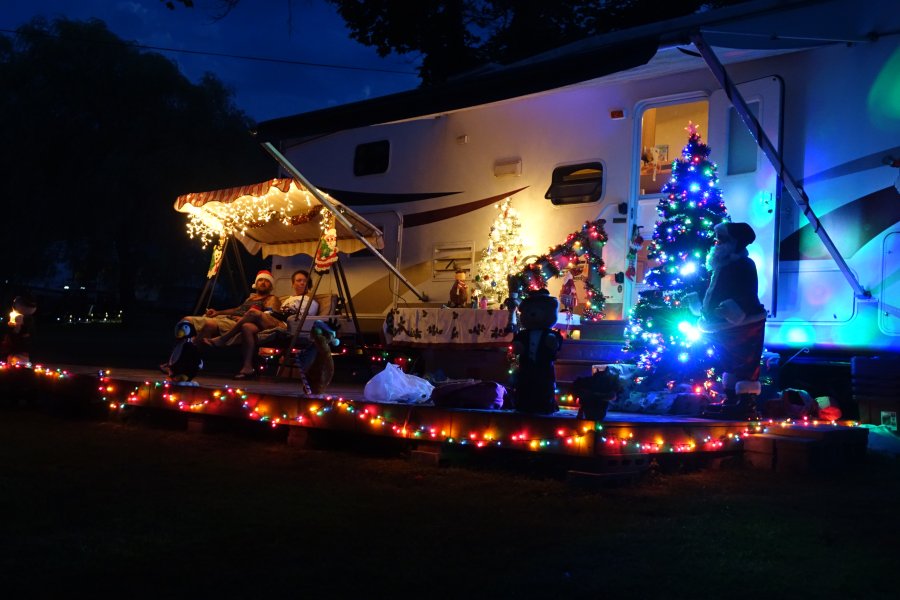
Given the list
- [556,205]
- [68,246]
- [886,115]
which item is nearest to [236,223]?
[556,205]

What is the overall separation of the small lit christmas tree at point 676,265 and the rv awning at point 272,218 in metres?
3.47

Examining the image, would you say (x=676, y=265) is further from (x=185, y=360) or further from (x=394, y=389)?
(x=185, y=360)

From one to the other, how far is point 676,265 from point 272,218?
514cm

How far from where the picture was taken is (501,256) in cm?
970

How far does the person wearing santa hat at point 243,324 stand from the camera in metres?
9.28

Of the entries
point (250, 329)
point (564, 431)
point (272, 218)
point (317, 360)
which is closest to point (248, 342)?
point (250, 329)

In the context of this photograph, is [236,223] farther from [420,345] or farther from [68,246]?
[68,246]

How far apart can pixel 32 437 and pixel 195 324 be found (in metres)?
2.91

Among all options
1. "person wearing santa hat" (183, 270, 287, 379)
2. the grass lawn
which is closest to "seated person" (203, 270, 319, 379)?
"person wearing santa hat" (183, 270, 287, 379)

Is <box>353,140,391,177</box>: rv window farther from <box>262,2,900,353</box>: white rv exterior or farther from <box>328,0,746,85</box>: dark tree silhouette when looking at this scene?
<box>328,0,746,85</box>: dark tree silhouette

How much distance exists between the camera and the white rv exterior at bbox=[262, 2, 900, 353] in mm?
7430

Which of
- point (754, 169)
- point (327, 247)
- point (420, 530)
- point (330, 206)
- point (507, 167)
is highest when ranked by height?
point (507, 167)

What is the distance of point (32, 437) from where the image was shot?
668 centimetres

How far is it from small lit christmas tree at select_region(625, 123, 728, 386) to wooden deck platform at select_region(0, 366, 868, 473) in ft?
4.37
